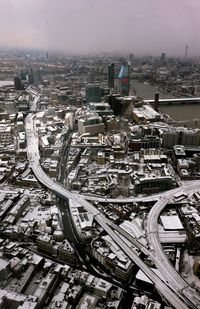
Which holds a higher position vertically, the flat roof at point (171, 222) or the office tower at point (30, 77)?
the office tower at point (30, 77)

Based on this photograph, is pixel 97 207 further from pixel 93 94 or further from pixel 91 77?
pixel 91 77

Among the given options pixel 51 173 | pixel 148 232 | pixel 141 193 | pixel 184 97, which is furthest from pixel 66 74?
pixel 148 232

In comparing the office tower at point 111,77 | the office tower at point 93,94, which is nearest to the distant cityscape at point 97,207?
the office tower at point 93,94

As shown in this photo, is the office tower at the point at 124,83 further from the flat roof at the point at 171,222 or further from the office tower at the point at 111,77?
the flat roof at the point at 171,222

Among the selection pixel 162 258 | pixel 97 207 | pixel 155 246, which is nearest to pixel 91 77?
pixel 97 207

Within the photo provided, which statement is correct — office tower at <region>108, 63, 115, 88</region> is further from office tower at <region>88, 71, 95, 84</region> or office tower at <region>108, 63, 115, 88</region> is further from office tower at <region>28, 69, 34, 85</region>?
office tower at <region>28, 69, 34, 85</region>

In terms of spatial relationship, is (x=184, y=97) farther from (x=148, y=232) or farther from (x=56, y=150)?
(x=148, y=232)
